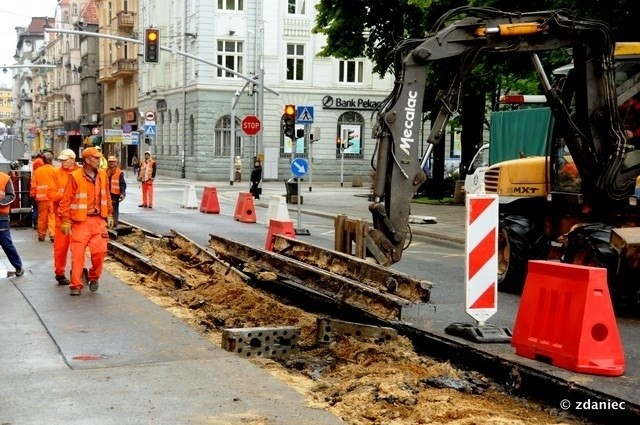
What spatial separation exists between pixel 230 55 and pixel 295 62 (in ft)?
12.6

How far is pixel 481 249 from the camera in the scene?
8.56 meters

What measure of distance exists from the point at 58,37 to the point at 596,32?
347 ft

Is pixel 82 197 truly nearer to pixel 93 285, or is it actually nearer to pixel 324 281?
pixel 93 285

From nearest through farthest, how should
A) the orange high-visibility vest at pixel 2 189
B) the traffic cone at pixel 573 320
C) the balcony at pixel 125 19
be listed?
the traffic cone at pixel 573 320 < the orange high-visibility vest at pixel 2 189 < the balcony at pixel 125 19

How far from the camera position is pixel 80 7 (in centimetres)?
10450

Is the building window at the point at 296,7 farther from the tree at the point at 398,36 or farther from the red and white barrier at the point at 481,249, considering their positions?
the red and white barrier at the point at 481,249

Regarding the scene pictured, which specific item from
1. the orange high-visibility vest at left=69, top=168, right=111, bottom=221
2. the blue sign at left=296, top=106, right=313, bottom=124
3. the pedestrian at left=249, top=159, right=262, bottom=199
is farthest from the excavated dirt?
the pedestrian at left=249, top=159, right=262, bottom=199

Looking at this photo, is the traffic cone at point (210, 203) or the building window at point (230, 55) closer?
the traffic cone at point (210, 203)

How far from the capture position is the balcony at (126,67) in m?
72.1

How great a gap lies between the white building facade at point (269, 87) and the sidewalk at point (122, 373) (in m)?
43.2

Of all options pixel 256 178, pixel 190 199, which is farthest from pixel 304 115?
pixel 256 178

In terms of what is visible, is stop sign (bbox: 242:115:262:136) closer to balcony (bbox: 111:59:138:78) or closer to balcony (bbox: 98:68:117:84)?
balcony (bbox: 111:59:138:78)

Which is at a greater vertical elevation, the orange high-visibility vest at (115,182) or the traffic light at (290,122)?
the traffic light at (290,122)

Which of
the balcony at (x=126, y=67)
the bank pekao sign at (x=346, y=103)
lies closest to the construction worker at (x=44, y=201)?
the bank pekao sign at (x=346, y=103)
